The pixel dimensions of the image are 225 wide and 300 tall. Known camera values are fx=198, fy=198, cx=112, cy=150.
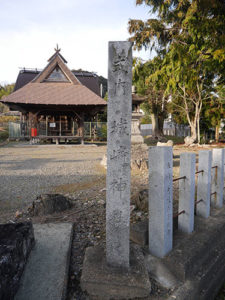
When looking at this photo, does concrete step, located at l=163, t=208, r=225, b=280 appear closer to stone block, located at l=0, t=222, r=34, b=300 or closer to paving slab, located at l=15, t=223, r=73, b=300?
paving slab, located at l=15, t=223, r=73, b=300

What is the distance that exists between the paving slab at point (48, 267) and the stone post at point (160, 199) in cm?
83

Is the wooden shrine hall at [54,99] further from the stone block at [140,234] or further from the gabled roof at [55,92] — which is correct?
the stone block at [140,234]

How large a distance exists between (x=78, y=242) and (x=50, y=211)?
0.94 m

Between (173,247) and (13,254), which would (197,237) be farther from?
(13,254)

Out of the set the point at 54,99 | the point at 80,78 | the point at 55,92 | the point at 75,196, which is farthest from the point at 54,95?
the point at 75,196

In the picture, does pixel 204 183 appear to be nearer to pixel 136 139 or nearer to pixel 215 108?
pixel 136 139

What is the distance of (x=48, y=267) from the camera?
1682 millimetres

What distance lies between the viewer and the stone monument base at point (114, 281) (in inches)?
58.2

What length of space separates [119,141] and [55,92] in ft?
45.5

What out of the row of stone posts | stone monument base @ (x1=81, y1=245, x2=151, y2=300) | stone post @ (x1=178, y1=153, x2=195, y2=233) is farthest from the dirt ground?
stone post @ (x1=178, y1=153, x2=195, y2=233)

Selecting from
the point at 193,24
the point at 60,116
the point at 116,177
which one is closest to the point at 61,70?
the point at 60,116

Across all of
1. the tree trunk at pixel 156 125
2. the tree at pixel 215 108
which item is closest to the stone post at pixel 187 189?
the tree at pixel 215 108

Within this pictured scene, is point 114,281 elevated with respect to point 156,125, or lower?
lower

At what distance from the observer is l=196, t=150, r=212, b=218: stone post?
2.37m
